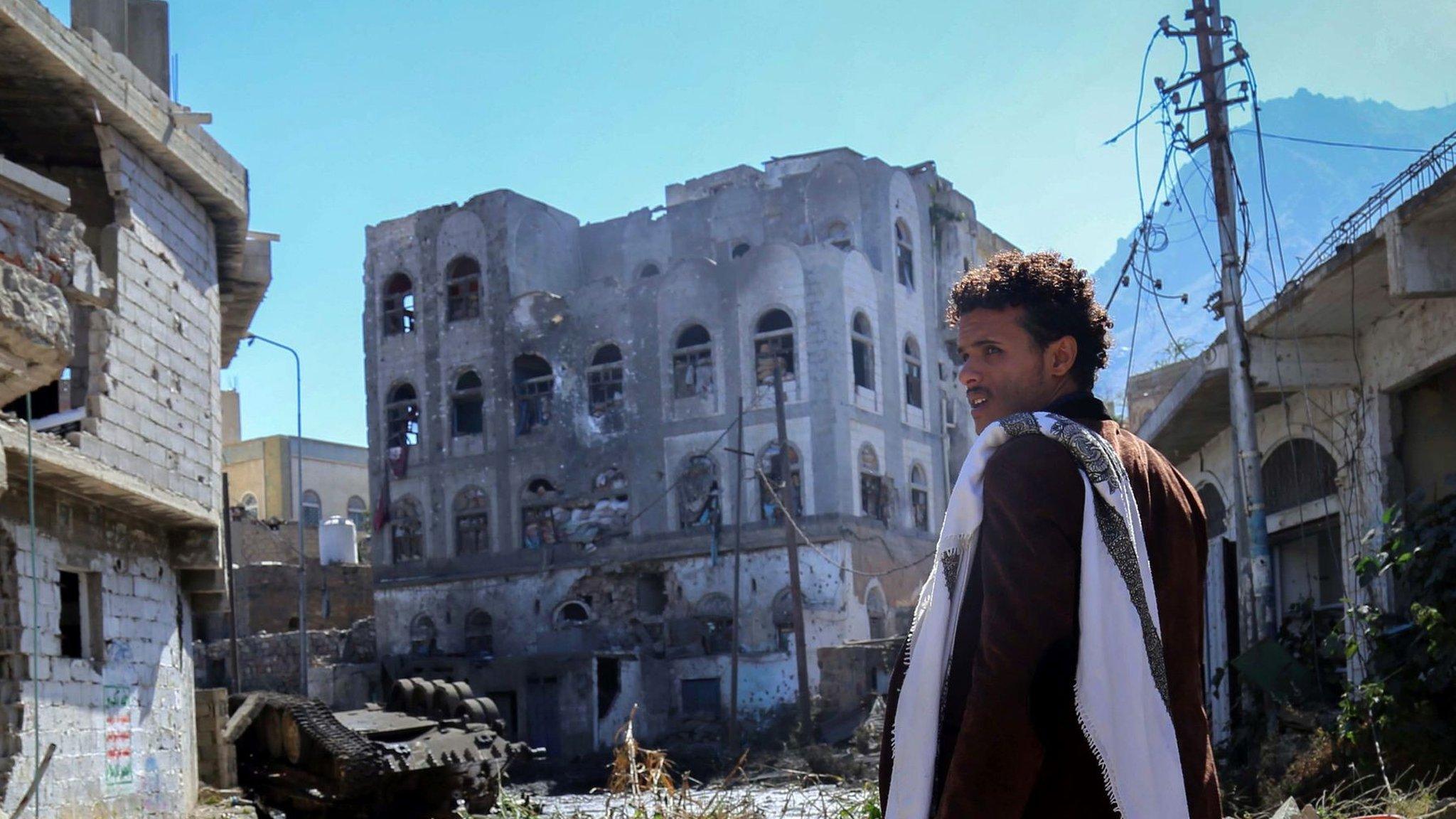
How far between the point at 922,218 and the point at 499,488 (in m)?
15.3

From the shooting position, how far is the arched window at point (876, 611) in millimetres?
37688

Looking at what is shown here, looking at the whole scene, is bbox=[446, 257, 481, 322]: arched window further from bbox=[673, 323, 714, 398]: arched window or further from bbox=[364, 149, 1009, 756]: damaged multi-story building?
bbox=[673, 323, 714, 398]: arched window

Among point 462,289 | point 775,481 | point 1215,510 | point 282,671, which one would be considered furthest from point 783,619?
point 1215,510

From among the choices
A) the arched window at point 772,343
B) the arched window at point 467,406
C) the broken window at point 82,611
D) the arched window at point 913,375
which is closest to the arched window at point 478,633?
the arched window at point 467,406

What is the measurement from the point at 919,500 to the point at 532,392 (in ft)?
40.0

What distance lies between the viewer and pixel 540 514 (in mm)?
42812

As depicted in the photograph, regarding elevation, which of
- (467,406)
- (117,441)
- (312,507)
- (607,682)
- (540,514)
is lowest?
(607,682)

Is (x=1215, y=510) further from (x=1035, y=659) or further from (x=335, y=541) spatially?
(x=335, y=541)

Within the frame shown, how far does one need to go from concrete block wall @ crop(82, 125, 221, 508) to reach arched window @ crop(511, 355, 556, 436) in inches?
1064

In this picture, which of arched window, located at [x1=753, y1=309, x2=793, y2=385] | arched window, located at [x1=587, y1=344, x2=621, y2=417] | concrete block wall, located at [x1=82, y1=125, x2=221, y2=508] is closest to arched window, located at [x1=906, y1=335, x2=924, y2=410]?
arched window, located at [x1=753, y1=309, x2=793, y2=385]

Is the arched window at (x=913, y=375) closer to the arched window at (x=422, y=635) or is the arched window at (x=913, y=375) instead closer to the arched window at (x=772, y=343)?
the arched window at (x=772, y=343)

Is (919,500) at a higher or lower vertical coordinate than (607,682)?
higher

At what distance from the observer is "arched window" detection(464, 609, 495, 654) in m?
42.1

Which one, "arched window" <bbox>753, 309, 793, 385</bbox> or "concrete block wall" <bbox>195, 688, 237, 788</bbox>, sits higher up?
"arched window" <bbox>753, 309, 793, 385</bbox>
